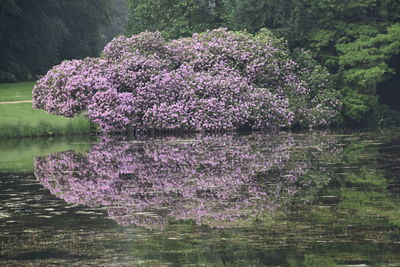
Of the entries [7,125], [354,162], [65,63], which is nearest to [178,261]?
[354,162]

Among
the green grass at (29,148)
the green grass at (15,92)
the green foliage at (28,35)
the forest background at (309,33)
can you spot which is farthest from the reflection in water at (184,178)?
the green foliage at (28,35)

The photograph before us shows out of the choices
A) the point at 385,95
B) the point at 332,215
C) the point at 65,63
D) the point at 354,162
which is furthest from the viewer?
the point at 385,95

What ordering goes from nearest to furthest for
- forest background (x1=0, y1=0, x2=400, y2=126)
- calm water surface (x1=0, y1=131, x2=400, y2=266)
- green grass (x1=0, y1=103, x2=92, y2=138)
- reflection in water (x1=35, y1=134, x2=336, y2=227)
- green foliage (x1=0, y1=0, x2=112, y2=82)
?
calm water surface (x1=0, y1=131, x2=400, y2=266)
reflection in water (x1=35, y1=134, x2=336, y2=227)
green grass (x1=0, y1=103, x2=92, y2=138)
forest background (x1=0, y1=0, x2=400, y2=126)
green foliage (x1=0, y1=0, x2=112, y2=82)

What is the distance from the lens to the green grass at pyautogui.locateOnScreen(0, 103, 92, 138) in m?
28.3

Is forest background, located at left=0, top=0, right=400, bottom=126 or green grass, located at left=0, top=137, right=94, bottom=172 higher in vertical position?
forest background, located at left=0, top=0, right=400, bottom=126

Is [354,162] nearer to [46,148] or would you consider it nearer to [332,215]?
[332,215]

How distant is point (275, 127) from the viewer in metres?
32.1

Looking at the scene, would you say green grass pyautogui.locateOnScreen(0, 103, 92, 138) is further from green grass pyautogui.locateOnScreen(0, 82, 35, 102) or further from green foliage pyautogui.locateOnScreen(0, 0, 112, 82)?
green foliage pyautogui.locateOnScreen(0, 0, 112, 82)

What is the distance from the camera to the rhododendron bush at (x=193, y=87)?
100 feet

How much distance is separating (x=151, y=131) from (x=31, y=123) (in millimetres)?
4534

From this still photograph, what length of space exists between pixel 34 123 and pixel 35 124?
0.09 meters

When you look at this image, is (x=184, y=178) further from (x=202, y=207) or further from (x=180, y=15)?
(x=180, y=15)

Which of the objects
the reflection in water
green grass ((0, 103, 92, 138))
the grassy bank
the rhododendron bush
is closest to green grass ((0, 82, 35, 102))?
the rhododendron bush

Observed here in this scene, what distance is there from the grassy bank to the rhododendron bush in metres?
0.61
